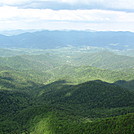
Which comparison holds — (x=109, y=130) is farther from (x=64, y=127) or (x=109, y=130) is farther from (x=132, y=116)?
(x=64, y=127)

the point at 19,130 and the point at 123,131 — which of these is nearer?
the point at 123,131

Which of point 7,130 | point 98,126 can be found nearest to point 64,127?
point 98,126

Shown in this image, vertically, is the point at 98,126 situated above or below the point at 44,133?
above

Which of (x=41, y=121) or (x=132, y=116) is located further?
(x=41, y=121)

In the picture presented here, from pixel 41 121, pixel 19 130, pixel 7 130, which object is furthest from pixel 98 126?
pixel 7 130

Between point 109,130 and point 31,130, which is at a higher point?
point 109,130

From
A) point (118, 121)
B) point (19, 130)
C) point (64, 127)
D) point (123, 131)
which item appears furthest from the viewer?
point (19, 130)

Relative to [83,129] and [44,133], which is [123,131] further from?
[44,133]

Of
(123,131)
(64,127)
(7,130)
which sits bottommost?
(7,130)

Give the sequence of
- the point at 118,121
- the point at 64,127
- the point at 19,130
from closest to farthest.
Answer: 1. the point at 118,121
2. the point at 64,127
3. the point at 19,130
